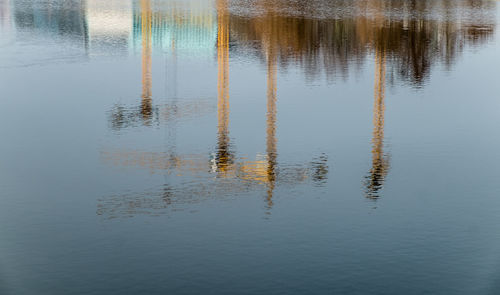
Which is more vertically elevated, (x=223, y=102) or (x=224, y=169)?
(x=223, y=102)

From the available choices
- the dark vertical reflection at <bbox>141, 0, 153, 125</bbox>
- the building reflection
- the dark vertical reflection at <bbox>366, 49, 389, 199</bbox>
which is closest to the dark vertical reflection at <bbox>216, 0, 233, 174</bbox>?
the building reflection

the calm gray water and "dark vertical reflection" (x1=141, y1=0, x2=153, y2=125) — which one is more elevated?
"dark vertical reflection" (x1=141, y1=0, x2=153, y2=125)

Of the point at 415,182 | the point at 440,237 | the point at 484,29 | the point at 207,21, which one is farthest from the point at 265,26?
the point at 440,237

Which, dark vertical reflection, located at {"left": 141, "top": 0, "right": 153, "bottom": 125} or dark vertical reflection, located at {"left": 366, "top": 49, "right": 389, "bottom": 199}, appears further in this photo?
dark vertical reflection, located at {"left": 141, "top": 0, "right": 153, "bottom": 125}

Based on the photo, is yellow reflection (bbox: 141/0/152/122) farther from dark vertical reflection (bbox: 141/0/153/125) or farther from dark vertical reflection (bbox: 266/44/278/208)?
dark vertical reflection (bbox: 266/44/278/208)

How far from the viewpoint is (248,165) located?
26938 mm

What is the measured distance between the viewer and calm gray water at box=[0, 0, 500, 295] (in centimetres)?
1908

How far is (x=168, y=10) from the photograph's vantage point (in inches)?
2778

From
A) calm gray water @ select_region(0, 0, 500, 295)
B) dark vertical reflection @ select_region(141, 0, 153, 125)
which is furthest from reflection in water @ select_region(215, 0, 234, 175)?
dark vertical reflection @ select_region(141, 0, 153, 125)

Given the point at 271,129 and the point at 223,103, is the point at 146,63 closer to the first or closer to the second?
the point at 223,103

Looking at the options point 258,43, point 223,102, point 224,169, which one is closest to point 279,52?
point 258,43

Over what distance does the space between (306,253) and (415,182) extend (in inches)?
258

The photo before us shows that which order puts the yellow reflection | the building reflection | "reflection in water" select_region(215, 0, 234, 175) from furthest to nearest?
the yellow reflection → "reflection in water" select_region(215, 0, 234, 175) → the building reflection

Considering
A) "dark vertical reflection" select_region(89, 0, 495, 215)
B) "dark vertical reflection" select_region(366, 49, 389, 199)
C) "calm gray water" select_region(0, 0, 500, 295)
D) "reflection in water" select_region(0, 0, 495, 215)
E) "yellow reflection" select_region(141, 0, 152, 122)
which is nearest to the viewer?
"calm gray water" select_region(0, 0, 500, 295)
